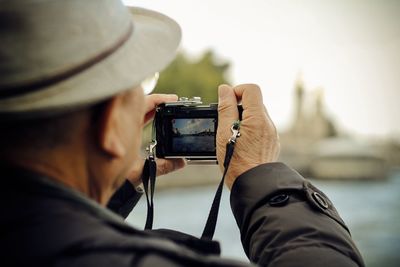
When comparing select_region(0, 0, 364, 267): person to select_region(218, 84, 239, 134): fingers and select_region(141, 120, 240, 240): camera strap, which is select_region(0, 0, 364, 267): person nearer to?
select_region(141, 120, 240, 240): camera strap

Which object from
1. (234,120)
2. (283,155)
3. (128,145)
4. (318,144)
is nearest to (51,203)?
(128,145)

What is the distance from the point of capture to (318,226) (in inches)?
41.1

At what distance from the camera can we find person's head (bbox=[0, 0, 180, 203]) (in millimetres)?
765

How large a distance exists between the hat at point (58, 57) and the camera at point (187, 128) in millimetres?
567

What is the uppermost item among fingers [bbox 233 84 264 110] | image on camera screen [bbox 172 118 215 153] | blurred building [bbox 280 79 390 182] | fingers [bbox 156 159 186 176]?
fingers [bbox 233 84 264 110]

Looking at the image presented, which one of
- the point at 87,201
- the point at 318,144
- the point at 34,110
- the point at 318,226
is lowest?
the point at 318,144

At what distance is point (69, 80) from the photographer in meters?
0.78

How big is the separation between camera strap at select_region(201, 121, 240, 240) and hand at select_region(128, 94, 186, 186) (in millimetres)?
263

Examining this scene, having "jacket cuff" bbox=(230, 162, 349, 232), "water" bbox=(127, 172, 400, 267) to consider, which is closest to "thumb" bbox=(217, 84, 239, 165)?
"jacket cuff" bbox=(230, 162, 349, 232)

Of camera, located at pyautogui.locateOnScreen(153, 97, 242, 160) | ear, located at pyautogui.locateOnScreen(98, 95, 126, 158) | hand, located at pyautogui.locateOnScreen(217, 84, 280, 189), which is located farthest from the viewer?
camera, located at pyautogui.locateOnScreen(153, 97, 242, 160)

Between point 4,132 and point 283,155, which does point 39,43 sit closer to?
point 4,132

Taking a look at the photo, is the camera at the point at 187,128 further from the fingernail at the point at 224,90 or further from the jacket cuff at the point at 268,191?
the jacket cuff at the point at 268,191

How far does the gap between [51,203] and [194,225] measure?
1956 centimetres

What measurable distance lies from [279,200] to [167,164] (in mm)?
441
